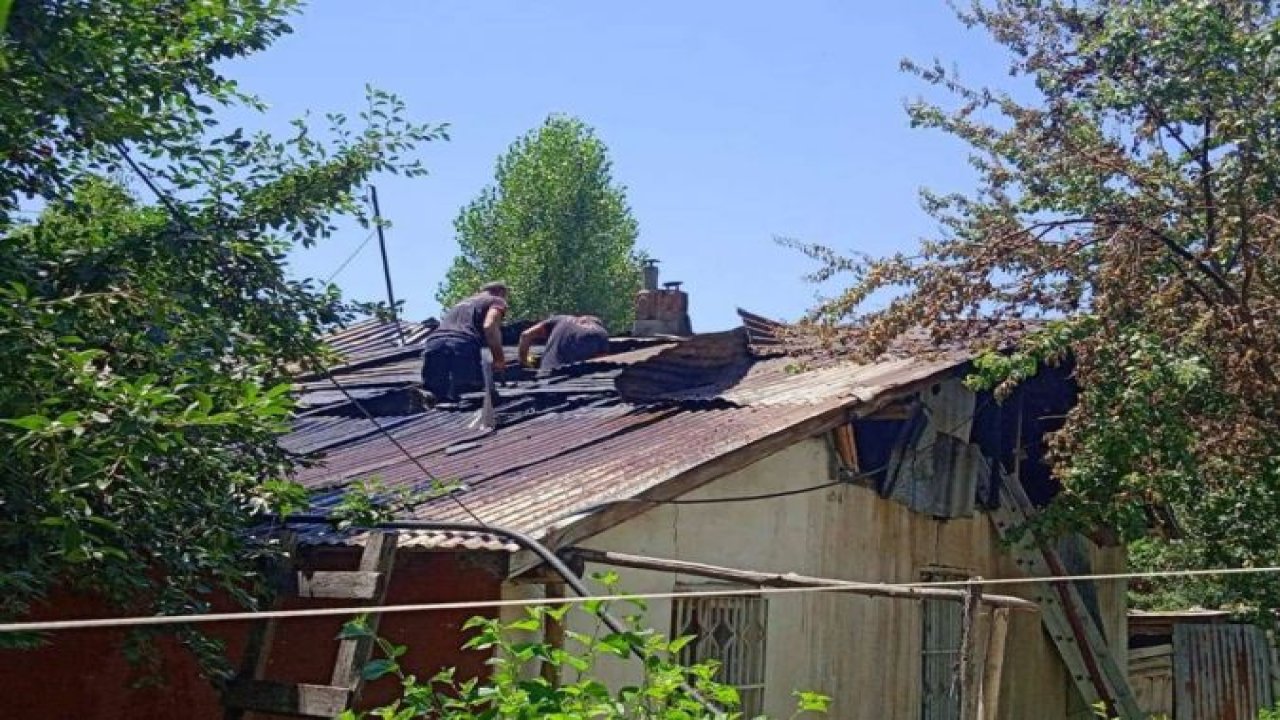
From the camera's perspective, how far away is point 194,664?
754 cm

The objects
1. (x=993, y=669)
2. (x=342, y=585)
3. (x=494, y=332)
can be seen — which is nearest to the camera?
(x=993, y=669)

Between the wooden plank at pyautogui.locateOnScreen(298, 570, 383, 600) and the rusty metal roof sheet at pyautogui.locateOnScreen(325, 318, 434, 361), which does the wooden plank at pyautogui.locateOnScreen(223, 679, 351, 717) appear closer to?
the wooden plank at pyautogui.locateOnScreen(298, 570, 383, 600)

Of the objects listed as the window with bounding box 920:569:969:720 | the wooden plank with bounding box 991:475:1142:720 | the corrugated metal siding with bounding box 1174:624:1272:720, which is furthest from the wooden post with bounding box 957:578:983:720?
the corrugated metal siding with bounding box 1174:624:1272:720

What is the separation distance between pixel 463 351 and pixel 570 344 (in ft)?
3.67

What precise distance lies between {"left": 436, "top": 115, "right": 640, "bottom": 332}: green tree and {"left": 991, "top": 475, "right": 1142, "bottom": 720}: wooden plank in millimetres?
21592

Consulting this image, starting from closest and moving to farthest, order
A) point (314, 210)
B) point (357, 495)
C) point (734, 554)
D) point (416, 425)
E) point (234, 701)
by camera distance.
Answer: point (234, 701)
point (357, 495)
point (314, 210)
point (734, 554)
point (416, 425)

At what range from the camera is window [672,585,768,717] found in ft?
26.9

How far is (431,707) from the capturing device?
439cm

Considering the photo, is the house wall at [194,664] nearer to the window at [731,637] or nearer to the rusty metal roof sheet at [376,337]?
the window at [731,637]

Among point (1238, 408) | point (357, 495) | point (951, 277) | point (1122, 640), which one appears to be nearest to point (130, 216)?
point (357, 495)

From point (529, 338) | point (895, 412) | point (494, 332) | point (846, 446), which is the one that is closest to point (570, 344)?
point (529, 338)

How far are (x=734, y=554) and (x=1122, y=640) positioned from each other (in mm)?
6235

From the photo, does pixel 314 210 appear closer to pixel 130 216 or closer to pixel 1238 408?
pixel 130 216

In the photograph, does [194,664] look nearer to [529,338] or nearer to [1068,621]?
[529,338]
